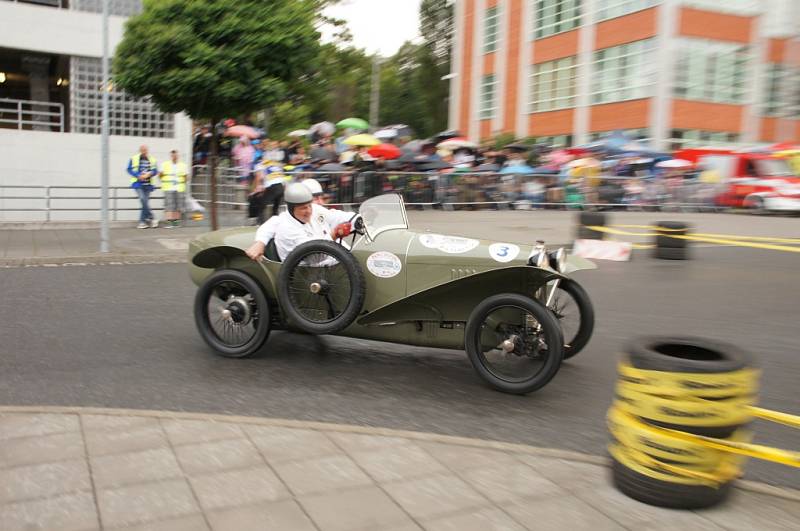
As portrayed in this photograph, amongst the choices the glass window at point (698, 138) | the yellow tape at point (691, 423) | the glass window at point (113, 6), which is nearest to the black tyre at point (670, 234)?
A: the yellow tape at point (691, 423)

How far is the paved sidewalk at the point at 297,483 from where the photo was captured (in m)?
3.21

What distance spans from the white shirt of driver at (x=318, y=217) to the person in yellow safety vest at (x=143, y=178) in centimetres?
1119

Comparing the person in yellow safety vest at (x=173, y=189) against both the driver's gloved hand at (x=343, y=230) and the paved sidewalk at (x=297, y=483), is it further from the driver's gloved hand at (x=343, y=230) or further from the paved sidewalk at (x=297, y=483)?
the paved sidewalk at (x=297, y=483)

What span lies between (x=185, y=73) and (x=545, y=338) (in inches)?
341

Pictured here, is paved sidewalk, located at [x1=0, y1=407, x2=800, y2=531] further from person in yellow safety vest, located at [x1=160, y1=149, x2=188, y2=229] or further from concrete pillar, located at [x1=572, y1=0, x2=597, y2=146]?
concrete pillar, located at [x1=572, y1=0, x2=597, y2=146]

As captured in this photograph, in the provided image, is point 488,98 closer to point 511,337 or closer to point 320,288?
point 320,288

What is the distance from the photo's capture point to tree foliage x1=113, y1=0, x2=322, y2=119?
37.3 feet

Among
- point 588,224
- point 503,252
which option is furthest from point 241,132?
point 503,252

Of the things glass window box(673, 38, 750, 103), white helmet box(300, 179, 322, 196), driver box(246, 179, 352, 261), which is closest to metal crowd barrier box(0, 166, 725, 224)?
white helmet box(300, 179, 322, 196)

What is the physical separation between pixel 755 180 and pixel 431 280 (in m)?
18.7

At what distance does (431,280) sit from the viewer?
5340mm

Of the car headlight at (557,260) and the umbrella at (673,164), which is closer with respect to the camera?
the car headlight at (557,260)

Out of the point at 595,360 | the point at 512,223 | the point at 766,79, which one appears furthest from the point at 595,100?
the point at 595,360

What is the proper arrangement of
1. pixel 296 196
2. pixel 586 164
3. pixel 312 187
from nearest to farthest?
pixel 296 196, pixel 312 187, pixel 586 164
